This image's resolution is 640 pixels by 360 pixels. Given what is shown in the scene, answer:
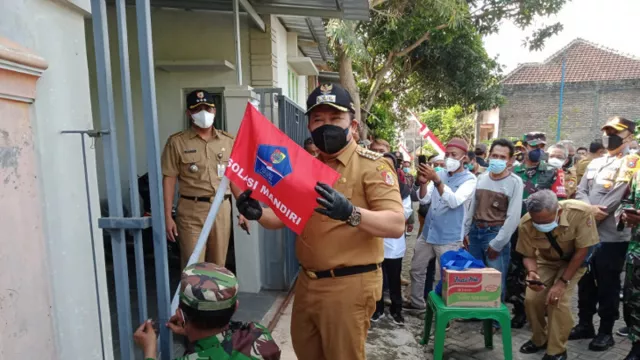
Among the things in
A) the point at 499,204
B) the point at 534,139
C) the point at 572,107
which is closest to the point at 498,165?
the point at 499,204

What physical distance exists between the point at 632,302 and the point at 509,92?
919 inches

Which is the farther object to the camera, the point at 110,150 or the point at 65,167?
the point at 65,167

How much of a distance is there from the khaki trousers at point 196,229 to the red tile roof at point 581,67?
978 inches

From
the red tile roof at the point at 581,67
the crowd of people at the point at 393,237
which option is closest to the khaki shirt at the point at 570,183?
the crowd of people at the point at 393,237

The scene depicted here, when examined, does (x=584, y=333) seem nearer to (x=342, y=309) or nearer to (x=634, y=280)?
(x=634, y=280)

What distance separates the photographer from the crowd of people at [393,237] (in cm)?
174

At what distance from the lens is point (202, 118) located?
3.49 meters

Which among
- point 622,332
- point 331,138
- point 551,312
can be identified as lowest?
point 622,332

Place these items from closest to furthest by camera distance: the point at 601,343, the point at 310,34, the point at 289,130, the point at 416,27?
the point at 601,343, the point at 289,130, the point at 310,34, the point at 416,27

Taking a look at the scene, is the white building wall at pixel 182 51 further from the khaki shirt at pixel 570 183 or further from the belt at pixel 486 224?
the khaki shirt at pixel 570 183

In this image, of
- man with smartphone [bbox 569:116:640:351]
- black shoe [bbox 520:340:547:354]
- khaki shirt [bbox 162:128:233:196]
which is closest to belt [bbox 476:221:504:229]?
man with smartphone [bbox 569:116:640:351]

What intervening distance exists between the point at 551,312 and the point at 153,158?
344 cm

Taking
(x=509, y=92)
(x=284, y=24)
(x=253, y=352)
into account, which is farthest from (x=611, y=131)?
(x=509, y=92)

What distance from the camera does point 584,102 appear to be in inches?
911
